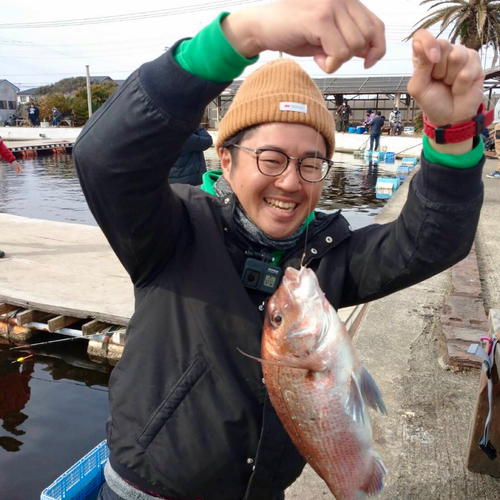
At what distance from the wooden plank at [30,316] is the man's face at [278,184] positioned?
5905 millimetres

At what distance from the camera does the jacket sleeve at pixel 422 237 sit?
1.66 m

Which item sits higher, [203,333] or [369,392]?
[203,333]

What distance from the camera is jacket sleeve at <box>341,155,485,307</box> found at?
1.66m

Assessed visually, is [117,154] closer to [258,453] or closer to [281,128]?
[281,128]

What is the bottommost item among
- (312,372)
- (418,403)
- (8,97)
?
(418,403)

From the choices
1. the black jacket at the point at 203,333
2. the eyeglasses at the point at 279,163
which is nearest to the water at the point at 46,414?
the black jacket at the point at 203,333

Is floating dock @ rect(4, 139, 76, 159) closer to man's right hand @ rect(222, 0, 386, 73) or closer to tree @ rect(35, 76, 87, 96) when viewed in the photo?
man's right hand @ rect(222, 0, 386, 73)

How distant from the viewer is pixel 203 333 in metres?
1.77

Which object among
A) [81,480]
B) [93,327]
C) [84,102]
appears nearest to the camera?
[81,480]

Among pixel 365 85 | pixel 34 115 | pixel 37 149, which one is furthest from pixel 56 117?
pixel 365 85

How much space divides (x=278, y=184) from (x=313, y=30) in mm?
610

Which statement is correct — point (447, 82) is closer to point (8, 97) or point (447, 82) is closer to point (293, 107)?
point (293, 107)

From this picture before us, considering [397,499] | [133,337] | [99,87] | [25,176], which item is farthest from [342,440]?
[99,87]

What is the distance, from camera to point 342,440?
175cm
